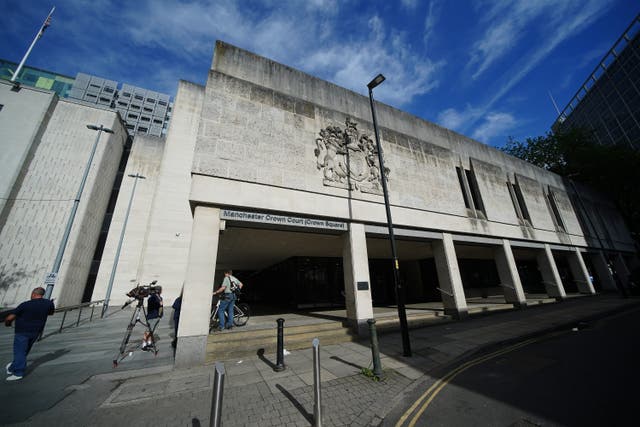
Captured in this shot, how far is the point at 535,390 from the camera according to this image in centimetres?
402

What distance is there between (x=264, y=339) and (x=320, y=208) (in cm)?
478

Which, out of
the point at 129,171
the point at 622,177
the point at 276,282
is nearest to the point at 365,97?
the point at 276,282

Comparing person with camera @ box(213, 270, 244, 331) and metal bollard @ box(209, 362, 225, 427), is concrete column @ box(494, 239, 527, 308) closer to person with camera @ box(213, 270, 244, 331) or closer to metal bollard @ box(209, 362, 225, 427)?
person with camera @ box(213, 270, 244, 331)

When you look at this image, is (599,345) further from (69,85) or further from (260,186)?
(69,85)

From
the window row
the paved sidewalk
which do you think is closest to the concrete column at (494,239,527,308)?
the window row

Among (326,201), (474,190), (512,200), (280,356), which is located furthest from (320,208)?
(512,200)

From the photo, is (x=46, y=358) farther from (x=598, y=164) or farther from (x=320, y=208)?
(x=598, y=164)

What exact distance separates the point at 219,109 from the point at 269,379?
8.49 metres

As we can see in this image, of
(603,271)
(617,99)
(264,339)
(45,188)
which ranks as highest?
(617,99)

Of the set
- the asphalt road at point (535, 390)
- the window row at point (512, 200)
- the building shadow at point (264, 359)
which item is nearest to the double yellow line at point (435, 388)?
the asphalt road at point (535, 390)

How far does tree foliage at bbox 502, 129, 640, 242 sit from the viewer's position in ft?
82.6

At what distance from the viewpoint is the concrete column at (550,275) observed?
50.4 feet

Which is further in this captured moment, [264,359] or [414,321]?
[414,321]

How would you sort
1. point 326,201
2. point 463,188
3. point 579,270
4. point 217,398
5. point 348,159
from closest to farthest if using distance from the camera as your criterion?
point 217,398 → point 326,201 → point 348,159 → point 463,188 → point 579,270
